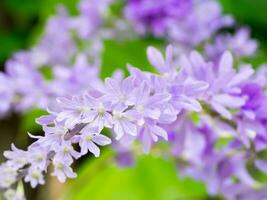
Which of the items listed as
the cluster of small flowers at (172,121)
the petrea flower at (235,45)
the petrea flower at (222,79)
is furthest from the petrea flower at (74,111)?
the petrea flower at (235,45)

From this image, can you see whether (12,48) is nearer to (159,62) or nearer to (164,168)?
(164,168)

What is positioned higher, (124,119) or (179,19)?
(179,19)

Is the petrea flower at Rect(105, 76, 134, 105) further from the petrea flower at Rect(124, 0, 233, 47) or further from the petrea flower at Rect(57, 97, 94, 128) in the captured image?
the petrea flower at Rect(124, 0, 233, 47)

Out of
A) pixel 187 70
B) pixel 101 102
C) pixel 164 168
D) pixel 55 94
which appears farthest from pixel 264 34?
pixel 101 102

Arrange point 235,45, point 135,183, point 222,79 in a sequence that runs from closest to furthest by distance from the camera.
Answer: point 222,79
point 235,45
point 135,183

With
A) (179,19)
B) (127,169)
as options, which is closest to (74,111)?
(179,19)

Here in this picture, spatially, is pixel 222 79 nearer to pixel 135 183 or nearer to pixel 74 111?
pixel 74 111

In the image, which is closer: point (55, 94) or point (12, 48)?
point (55, 94)

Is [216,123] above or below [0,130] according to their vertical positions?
below
